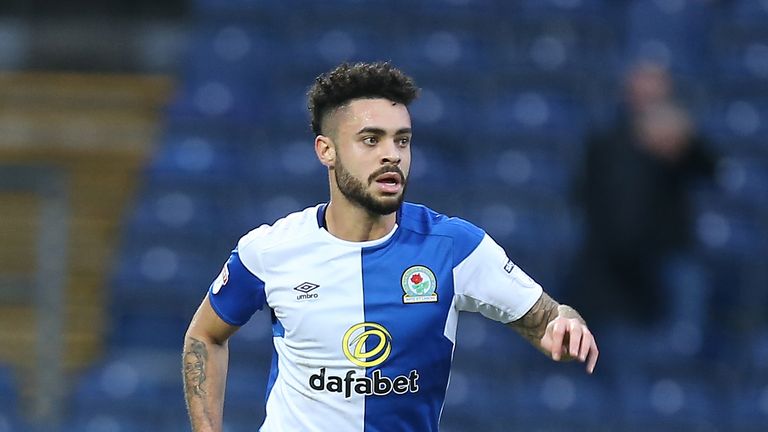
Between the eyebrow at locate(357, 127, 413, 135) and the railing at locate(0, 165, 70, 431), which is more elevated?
the eyebrow at locate(357, 127, 413, 135)

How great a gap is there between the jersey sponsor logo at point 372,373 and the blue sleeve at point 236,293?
380mm

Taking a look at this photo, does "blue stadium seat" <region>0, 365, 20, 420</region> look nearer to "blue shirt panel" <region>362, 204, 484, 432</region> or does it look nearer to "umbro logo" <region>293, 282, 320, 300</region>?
"umbro logo" <region>293, 282, 320, 300</region>

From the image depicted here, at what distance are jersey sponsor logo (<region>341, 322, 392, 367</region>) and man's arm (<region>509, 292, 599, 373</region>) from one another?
1.44ft

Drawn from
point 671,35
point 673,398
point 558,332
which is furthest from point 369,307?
point 671,35

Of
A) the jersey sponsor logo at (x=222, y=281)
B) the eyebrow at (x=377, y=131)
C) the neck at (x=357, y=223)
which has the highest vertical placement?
the eyebrow at (x=377, y=131)

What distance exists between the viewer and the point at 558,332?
172 inches

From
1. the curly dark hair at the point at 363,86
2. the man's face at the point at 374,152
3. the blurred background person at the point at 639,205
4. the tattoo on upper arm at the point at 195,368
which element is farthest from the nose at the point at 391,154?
the blurred background person at the point at 639,205

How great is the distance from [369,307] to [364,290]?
6cm

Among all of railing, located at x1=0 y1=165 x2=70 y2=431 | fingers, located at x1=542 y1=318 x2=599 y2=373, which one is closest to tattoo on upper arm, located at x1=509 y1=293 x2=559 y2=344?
fingers, located at x1=542 y1=318 x2=599 y2=373

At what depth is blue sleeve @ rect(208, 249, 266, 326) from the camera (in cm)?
485

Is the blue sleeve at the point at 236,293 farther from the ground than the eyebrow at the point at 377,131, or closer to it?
closer to it

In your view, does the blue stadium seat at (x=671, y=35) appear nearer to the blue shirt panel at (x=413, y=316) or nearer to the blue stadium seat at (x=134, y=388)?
the blue stadium seat at (x=134, y=388)

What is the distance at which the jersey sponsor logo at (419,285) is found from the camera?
4.67 metres

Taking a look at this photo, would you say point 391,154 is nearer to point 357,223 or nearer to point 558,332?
point 357,223
